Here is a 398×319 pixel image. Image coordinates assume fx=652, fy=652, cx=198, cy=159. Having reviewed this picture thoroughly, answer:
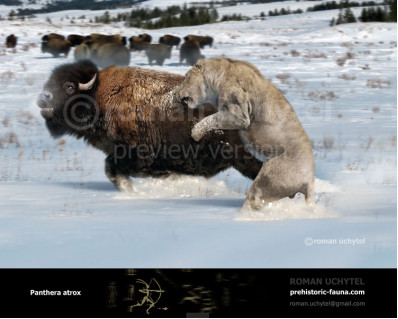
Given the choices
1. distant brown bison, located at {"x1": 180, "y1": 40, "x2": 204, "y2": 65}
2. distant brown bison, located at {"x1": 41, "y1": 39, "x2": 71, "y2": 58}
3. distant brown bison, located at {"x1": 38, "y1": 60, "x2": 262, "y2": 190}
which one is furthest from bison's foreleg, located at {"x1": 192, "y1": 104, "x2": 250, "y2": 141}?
distant brown bison, located at {"x1": 180, "y1": 40, "x2": 204, "y2": 65}

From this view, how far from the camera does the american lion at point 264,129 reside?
6078 millimetres

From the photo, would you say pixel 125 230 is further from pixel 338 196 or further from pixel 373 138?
pixel 373 138

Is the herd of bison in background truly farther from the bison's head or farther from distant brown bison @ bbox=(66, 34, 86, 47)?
the bison's head

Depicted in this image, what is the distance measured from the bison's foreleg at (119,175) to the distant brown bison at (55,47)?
62.1 feet

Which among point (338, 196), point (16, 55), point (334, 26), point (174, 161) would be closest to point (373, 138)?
point (338, 196)

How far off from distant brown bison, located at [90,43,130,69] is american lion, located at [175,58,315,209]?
2000 centimetres

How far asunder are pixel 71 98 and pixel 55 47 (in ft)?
64.5

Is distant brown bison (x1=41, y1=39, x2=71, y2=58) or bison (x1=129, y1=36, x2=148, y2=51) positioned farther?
bison (x1=129, y1=36, x2=148, y2=51)

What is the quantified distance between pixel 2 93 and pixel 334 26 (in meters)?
24.0

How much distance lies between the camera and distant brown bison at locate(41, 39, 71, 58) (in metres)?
26.0

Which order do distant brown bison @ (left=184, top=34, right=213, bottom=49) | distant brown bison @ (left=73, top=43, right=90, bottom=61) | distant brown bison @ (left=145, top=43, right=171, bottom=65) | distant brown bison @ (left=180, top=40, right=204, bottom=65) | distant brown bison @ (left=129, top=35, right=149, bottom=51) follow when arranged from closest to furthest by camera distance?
1. distant brown bison @ (left=145, top=43, right=171, bottom=65)
2. distant brown bison @ (left=180, top=40, right=204, bottom=65)
3. distant brown bison @ (left=73, top=43, right=90, bottom=61)
4. distant brown bison @ (left=129, top=35, right=149, bottom=51)
5. distant brown bison @ (left=184, top=34, right=213, bottom=49)

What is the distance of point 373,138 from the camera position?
1176cm

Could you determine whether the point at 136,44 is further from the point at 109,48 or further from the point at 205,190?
the point at 205,190

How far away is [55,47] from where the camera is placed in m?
26.5
